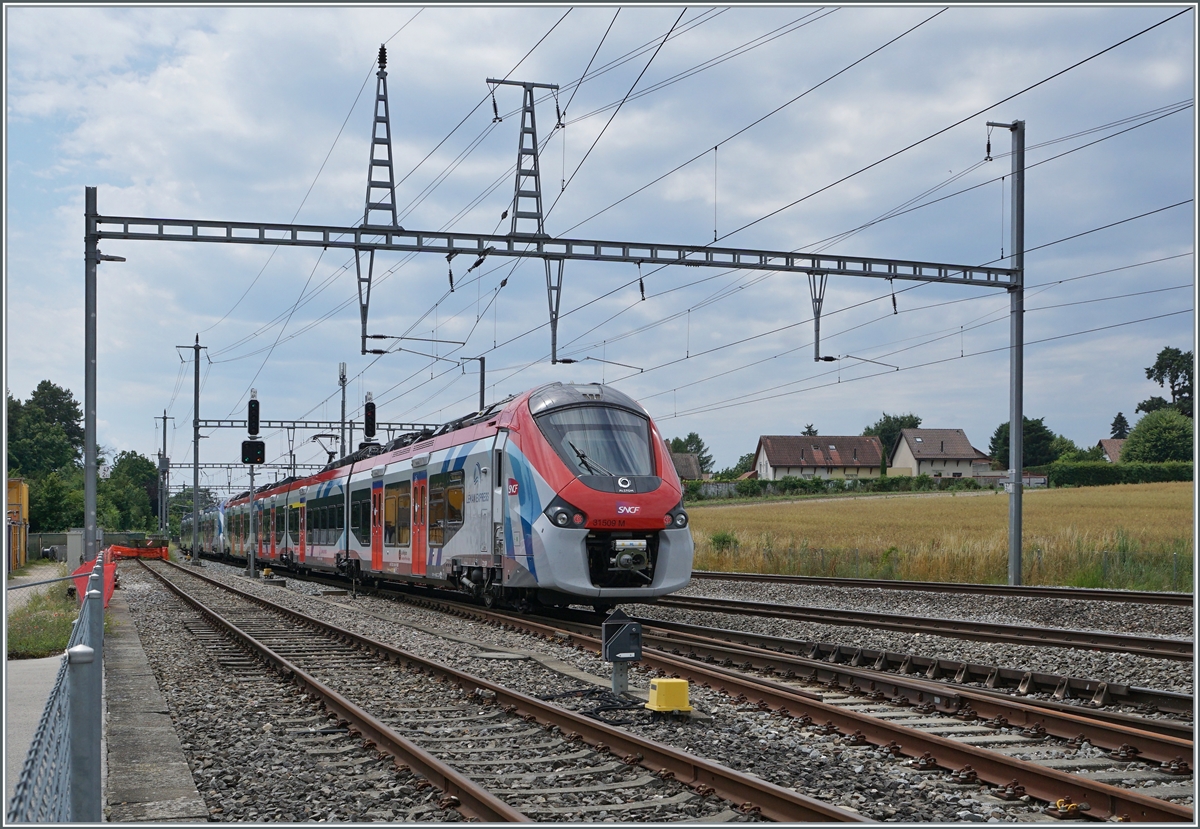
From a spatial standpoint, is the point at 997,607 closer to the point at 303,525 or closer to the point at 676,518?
→ the point at 676,518

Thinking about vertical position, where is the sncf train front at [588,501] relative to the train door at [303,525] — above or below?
above

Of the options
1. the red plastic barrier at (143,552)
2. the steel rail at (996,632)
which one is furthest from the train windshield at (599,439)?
the red plastic barrier at (143,552)

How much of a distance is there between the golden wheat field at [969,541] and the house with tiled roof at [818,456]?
168 ft

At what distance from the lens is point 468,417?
19.6 m

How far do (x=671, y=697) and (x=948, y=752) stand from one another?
2.46 metres

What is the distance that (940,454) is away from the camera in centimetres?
12106

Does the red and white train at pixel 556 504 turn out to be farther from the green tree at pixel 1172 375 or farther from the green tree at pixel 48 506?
the green tree at pixel 1172 375

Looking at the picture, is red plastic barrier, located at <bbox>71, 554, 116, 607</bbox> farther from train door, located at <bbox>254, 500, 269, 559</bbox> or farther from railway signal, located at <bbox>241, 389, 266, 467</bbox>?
train door, located at <bbox>254, 500, 269, 559</bbox>

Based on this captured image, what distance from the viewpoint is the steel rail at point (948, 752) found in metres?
6.02

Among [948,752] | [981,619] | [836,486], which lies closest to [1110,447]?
[836,486]

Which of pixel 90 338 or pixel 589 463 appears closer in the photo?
pixel 589 463

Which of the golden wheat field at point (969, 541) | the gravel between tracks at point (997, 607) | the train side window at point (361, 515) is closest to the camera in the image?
the gravel between tracks at point (997, 607)

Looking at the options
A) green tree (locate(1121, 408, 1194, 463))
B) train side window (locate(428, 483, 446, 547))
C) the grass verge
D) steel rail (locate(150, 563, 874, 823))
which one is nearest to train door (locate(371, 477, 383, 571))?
train side window (locate(428, 483, 446, 547))

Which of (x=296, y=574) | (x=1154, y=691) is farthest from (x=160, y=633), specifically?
(x=296, y=574)
